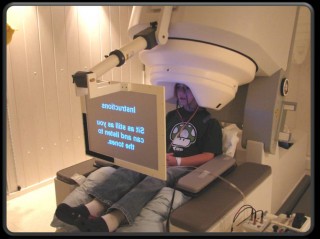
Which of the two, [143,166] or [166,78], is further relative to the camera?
[166,78]

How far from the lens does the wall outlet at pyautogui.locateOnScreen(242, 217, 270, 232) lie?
1.42 meters

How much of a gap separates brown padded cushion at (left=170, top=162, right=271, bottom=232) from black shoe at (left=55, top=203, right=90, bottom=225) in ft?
1.23

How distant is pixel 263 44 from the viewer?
157cm

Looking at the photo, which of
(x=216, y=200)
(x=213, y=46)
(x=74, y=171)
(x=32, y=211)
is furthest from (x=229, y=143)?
(x=32, y=211)

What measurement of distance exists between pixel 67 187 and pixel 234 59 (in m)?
1.07

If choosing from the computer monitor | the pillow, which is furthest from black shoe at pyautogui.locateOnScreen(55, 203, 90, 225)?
the pillow

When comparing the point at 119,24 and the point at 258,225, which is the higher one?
the point at 119,24

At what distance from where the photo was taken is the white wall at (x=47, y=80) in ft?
7.82

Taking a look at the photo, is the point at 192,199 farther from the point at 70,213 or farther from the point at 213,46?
the point at 213,46

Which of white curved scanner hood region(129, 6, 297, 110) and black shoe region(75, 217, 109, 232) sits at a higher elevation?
white curved scanner hood region(129, 6, 297, 110)

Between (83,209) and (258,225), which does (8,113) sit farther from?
(258,225)

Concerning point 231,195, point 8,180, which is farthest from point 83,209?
point 8,180

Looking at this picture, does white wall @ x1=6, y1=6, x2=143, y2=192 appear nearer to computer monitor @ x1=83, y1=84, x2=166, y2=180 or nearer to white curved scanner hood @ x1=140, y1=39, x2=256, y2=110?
computer monitor @ x1=83, y1=84, x2=166, y2=180

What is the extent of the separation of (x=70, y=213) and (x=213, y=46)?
0.94m
